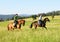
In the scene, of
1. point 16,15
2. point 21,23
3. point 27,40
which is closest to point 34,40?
point 27,40

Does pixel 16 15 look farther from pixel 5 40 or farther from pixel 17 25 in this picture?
pixel 5 40

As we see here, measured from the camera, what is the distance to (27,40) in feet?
43.6

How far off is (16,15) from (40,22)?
367 centimetres

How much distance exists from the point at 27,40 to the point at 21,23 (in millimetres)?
14059

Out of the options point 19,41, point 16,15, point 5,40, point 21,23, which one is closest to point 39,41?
point 19,41

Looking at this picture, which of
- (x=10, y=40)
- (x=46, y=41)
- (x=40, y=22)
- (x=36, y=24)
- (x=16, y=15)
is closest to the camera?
(x=46, y=41)

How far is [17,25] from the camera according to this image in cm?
2608

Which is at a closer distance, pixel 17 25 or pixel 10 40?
pixel 10 40

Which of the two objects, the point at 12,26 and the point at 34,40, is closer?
the point at 34,40

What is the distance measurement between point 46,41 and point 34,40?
0.94 metres

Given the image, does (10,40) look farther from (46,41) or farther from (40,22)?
(40,22)

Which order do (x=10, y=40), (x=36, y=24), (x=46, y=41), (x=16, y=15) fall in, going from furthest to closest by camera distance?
(x=36, y=24), (x=16, y=15), (x=10, y=40), (x=46, y=41)

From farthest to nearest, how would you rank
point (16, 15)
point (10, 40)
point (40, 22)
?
point (40, 22) < point (16, 15) < point (10, 40)

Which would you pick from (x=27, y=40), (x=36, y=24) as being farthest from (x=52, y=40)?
(x=36, y=24)
